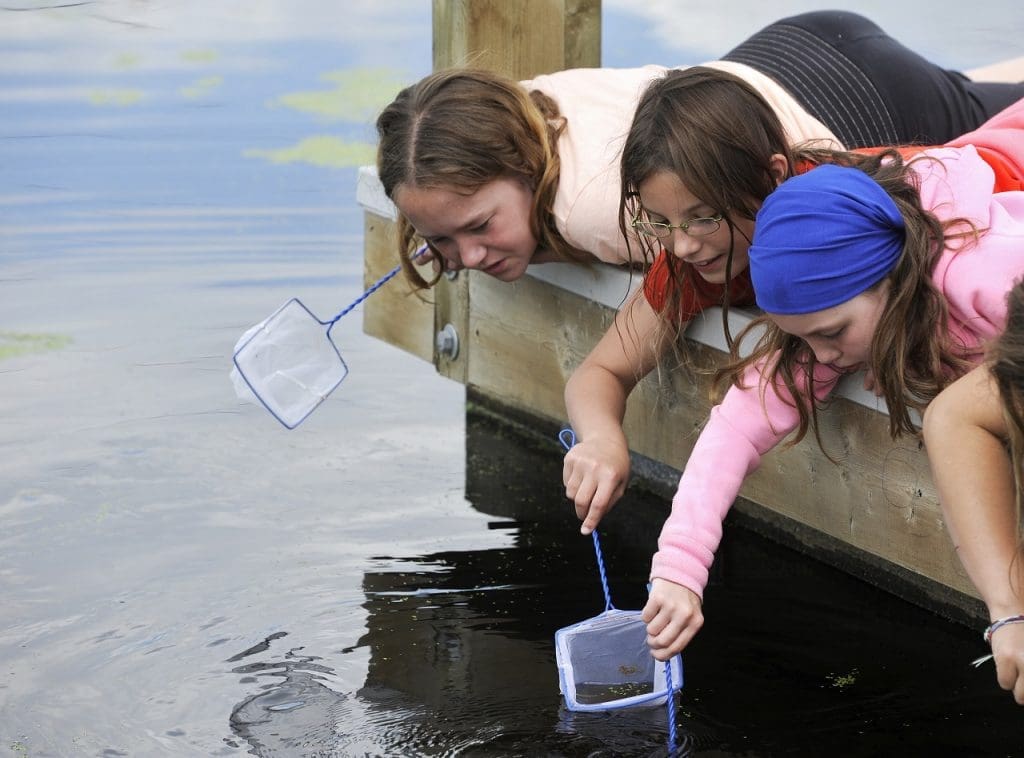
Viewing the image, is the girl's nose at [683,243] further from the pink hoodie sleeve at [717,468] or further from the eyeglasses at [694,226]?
the pink hoodie sleeve at [717,468]

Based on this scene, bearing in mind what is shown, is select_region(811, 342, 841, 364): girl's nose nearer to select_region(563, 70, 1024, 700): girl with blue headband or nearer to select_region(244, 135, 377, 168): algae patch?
select_region(563, 70, 1024, 700): girl with blue headband

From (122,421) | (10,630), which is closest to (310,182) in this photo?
(122,421)

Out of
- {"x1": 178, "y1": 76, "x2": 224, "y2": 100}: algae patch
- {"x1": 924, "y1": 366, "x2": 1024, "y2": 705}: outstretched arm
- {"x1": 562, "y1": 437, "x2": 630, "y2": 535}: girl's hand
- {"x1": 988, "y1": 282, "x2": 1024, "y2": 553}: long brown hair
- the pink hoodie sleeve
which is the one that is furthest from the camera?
{"x1": 178, "y1": 76, "x2": 224, "y2": 100}: algae patch

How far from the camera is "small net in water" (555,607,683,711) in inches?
100

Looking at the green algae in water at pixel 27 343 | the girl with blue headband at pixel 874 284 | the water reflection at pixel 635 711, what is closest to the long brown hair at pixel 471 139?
the water reflection at pixel 635 711

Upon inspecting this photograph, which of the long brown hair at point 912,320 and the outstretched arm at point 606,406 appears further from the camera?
the outstretched arm at point 606,406

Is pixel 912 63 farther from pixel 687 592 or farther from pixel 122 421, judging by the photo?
pixel 122 421

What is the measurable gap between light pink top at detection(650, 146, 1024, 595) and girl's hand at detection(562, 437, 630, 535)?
0.15 metres

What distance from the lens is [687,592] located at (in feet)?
7.87

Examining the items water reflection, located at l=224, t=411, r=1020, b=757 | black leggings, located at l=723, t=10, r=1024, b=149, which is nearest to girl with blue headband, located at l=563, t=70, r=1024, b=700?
water reflection, located at l=224, t=411, r=1020, b=757

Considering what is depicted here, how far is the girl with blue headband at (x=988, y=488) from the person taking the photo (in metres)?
2.07

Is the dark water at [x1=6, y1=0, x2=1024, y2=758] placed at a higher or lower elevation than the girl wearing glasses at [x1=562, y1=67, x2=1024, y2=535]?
lower

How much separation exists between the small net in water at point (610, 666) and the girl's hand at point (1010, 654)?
0.61 meters

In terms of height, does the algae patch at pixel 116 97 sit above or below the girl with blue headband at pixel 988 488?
below
